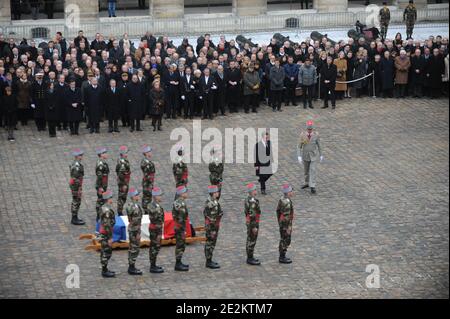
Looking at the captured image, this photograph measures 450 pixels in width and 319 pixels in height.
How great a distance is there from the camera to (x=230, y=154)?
1134 inches

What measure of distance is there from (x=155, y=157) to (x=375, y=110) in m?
7.25

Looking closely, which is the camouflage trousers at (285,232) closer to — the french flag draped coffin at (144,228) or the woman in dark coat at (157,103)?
the french flag draped coffin at (144,228)

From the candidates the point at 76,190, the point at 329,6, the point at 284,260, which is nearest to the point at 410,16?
the point at 329,6

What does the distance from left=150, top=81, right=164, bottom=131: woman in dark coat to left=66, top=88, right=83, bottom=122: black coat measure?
5.87 feet

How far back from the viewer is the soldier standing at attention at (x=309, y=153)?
26172 mm

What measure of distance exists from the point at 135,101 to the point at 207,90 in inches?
80.5

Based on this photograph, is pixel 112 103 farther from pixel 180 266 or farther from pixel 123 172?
pixel 180 266

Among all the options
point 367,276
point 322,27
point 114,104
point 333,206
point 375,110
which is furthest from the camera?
point 322,27

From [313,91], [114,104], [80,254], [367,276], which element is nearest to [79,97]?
[114,104]

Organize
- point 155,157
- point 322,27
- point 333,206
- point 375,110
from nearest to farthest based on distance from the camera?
point 333,206 → point 155,157 → point 375,110 → point 322,27

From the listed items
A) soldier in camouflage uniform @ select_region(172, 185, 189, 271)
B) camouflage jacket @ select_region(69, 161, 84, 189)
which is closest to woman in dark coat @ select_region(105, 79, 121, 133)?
camouflage jacket @ select_region(69, 161, 84, 189)

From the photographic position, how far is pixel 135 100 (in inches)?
1209

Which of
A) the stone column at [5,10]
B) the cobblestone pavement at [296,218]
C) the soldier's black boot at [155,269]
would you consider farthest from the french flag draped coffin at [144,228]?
the stone column at [5,10]

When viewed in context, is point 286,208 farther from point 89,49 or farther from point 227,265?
point 89,49
